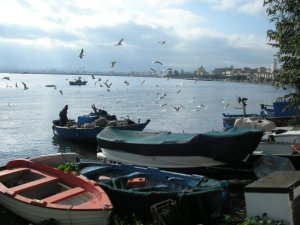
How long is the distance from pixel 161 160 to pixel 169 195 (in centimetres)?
457

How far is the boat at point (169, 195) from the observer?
988cm

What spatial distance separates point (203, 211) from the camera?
32.7 ft

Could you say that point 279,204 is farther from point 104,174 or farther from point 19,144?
point 19,144

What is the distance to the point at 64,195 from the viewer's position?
1041cm

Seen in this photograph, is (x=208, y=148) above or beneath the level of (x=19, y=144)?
above

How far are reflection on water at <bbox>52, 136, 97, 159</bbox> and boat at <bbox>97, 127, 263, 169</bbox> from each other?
1256cm

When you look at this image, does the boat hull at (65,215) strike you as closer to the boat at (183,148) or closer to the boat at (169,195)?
the boat at (169,195)

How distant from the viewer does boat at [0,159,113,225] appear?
939cm

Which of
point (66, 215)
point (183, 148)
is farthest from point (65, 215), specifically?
point (183, 148)

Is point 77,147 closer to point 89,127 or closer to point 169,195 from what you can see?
point 89,127

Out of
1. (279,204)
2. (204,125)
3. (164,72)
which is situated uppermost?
(164,72)

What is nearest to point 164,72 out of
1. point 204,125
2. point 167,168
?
point 204,125

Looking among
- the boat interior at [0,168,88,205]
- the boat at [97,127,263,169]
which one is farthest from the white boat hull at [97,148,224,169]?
the boat interior at [0,168,88,205]

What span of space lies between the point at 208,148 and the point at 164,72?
3095 centimetres
